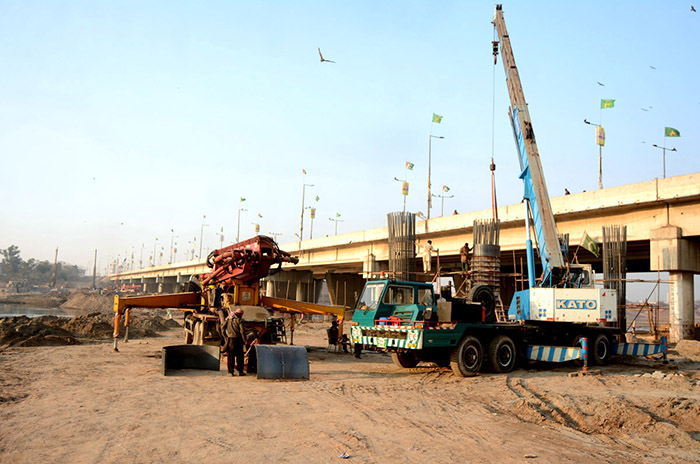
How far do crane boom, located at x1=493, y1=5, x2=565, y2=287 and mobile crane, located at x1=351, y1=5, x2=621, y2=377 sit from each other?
3 centimetres

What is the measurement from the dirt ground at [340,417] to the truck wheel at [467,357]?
1.06 ft

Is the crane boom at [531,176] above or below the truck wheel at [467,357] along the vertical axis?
above

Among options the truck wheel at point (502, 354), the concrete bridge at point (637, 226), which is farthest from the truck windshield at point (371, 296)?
the concrete bridge at point (637, 226)

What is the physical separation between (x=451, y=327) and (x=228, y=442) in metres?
7.22

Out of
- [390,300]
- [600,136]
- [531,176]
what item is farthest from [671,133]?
[390,300]

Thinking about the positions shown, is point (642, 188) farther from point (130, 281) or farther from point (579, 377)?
point (130, 281)

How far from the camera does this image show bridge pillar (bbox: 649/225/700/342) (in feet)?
65.2

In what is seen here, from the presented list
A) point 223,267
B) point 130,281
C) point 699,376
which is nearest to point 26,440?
point 223,267

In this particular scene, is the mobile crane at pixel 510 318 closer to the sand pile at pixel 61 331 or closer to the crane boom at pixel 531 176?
the crane boom at pixel 531 176

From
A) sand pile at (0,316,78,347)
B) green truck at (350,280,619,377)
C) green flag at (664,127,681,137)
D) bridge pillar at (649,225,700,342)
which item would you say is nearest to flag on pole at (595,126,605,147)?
green flag at (664,127,681,137)

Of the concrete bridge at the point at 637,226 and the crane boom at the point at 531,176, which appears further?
the concrete bridge at the point at 637,226

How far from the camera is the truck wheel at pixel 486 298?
13.9 metres

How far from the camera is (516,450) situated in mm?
6133

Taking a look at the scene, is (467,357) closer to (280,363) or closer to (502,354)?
(502,354)
